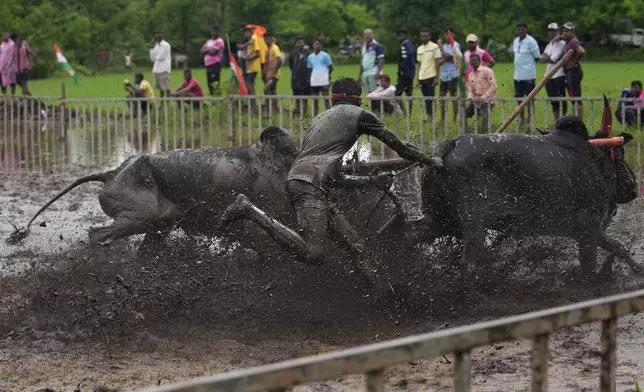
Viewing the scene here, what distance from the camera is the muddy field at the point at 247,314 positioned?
709cm

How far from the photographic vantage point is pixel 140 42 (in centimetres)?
6388

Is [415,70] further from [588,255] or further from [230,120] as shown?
[588,255]

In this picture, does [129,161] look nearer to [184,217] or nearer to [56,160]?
[184,217]

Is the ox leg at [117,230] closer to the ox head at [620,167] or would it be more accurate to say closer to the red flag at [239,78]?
the ox head at [620,167]

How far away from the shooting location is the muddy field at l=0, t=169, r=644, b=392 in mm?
7094

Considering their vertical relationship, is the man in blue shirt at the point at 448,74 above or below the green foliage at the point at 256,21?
below

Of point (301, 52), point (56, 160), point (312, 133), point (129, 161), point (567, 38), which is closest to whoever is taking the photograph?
point (312, 133)

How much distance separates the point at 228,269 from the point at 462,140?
195 cm

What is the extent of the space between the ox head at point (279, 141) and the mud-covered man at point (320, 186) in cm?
67

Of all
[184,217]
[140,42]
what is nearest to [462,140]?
[184,217]

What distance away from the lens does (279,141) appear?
9.40 m

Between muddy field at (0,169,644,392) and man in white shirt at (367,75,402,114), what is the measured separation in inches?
248

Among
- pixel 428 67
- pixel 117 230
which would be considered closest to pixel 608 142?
pixel 117 230

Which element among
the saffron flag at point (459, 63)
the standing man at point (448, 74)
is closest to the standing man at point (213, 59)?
the saffron flag at point (459, 63)
